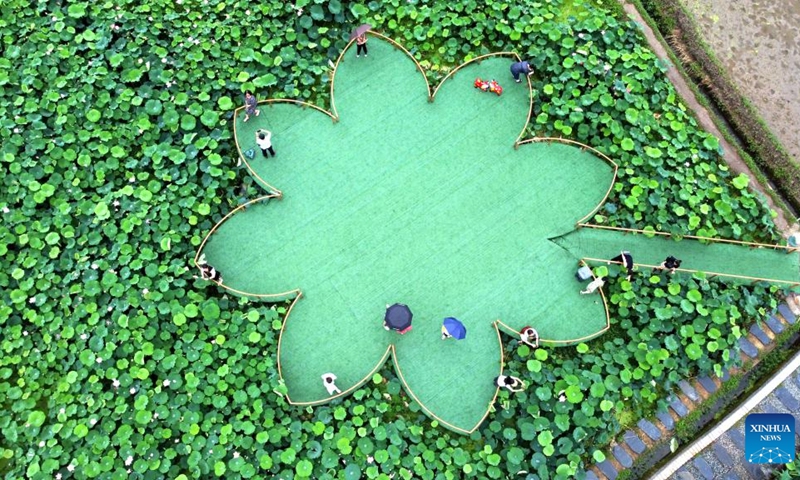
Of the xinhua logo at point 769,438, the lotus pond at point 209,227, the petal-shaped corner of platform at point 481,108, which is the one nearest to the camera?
the lotus pond at point 209,227

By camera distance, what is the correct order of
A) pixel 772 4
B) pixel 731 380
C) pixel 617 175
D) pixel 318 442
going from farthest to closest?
pixel 772 4 → pixel 617 175 → pixel 731 380 → pixel 318 442

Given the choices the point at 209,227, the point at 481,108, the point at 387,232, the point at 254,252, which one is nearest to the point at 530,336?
the point at 387,232

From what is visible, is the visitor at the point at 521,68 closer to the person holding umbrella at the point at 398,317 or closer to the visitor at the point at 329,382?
the person holding umbrella at the point at 398,317

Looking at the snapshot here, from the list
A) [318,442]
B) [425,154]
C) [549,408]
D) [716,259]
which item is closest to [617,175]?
[716,259]

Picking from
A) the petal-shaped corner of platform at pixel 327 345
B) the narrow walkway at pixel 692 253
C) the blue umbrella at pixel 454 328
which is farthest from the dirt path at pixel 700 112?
the petal-shaped corner of platform at pixel 327 345

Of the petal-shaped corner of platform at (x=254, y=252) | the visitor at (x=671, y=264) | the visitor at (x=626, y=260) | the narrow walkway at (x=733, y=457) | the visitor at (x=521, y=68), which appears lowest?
the narrow walkway at (x=733, y=457)

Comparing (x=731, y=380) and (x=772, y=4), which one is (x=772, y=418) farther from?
(x=772, y=4)
